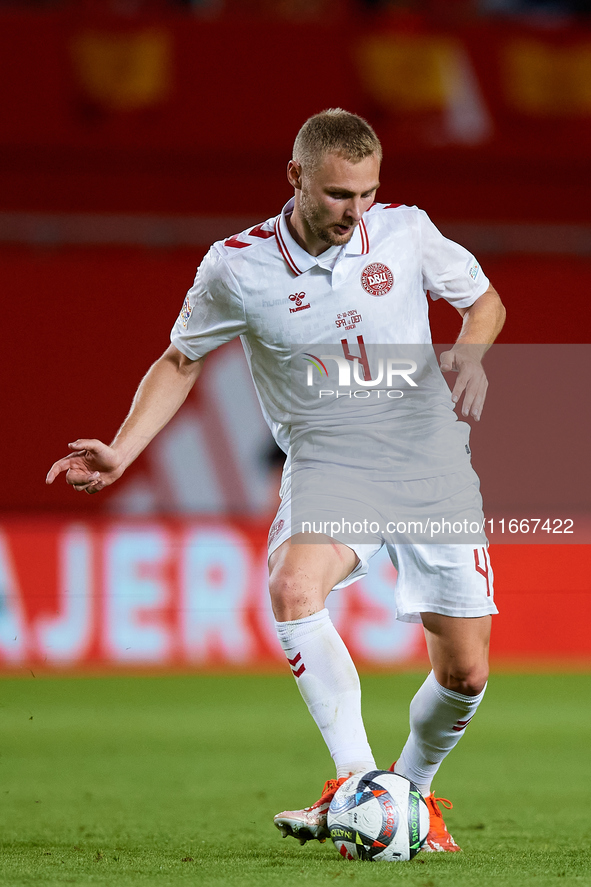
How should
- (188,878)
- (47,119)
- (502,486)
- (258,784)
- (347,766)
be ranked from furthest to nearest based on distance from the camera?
1. (47,119)
2. (502,486)
3. (258,784)
4. (347,766)
5. (188,878)

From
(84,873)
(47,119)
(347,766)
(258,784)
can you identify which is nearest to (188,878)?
(84,873)

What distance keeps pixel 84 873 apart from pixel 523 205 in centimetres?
926

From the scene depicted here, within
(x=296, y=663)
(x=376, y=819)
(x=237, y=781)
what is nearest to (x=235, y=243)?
(x=296, y=663)

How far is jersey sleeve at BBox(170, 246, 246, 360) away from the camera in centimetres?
385

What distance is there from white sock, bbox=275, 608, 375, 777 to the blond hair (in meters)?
1.28

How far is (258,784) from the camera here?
17.4 feet

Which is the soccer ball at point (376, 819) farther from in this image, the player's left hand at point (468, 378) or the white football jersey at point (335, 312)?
the player's left hand at point (468, 378)

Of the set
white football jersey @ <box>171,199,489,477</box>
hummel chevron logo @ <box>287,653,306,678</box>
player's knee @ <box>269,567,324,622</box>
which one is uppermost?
white football jersey @ <box>171,199,489,477</box>

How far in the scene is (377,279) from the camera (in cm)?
384

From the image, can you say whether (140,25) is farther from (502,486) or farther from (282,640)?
(282,640)

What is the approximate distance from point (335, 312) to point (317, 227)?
0.86 feet

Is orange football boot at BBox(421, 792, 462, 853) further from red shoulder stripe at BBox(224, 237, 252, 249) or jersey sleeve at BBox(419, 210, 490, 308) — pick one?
red shoulder stripe at BBox(224, 237, 252, 249)

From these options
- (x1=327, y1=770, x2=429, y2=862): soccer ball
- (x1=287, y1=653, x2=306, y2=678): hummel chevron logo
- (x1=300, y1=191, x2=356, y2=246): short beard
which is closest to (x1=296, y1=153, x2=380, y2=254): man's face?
(x1=300, y1=191, x2=356, y2=246): short beard

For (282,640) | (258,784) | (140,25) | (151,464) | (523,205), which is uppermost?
(140,25)
